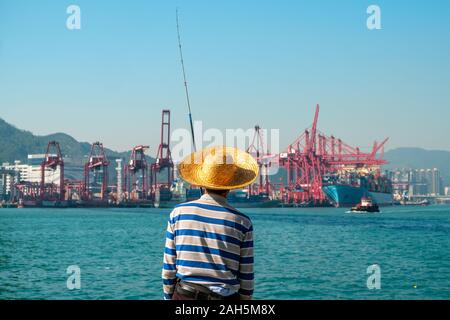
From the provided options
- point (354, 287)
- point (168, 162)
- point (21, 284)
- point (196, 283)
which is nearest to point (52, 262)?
point (21, 284)

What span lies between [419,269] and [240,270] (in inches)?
716

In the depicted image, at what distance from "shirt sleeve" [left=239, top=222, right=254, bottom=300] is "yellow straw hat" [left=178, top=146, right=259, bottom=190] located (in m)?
0.26

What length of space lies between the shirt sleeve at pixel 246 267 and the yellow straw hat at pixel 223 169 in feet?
0.84

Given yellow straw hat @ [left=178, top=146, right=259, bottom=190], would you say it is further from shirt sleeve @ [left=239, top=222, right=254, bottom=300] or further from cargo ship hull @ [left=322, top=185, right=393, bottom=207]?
cargo ship hull @ [left=322, top=185, right=393, bottom=207]

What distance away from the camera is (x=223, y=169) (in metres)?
2.87

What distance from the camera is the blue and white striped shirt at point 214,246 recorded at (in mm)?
2688

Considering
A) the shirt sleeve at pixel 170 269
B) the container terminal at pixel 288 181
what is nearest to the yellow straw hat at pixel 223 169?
the shirt sleeve at pixel 170 269

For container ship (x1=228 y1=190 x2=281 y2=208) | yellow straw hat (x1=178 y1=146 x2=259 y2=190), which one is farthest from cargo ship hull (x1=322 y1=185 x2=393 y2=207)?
yellow straw hat (x1=178 y1=146 x2=259 y2=190)

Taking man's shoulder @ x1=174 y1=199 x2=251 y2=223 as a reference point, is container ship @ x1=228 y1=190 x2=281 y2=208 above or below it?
below

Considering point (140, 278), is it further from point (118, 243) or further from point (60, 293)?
point (118, 243)

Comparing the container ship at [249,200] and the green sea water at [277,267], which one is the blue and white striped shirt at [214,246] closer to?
the green sea water at [277,267]

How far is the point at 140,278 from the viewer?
54.7 feet

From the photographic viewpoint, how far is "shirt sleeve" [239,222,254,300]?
2723mm

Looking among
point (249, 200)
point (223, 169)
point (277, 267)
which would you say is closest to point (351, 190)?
point (249, 200)
